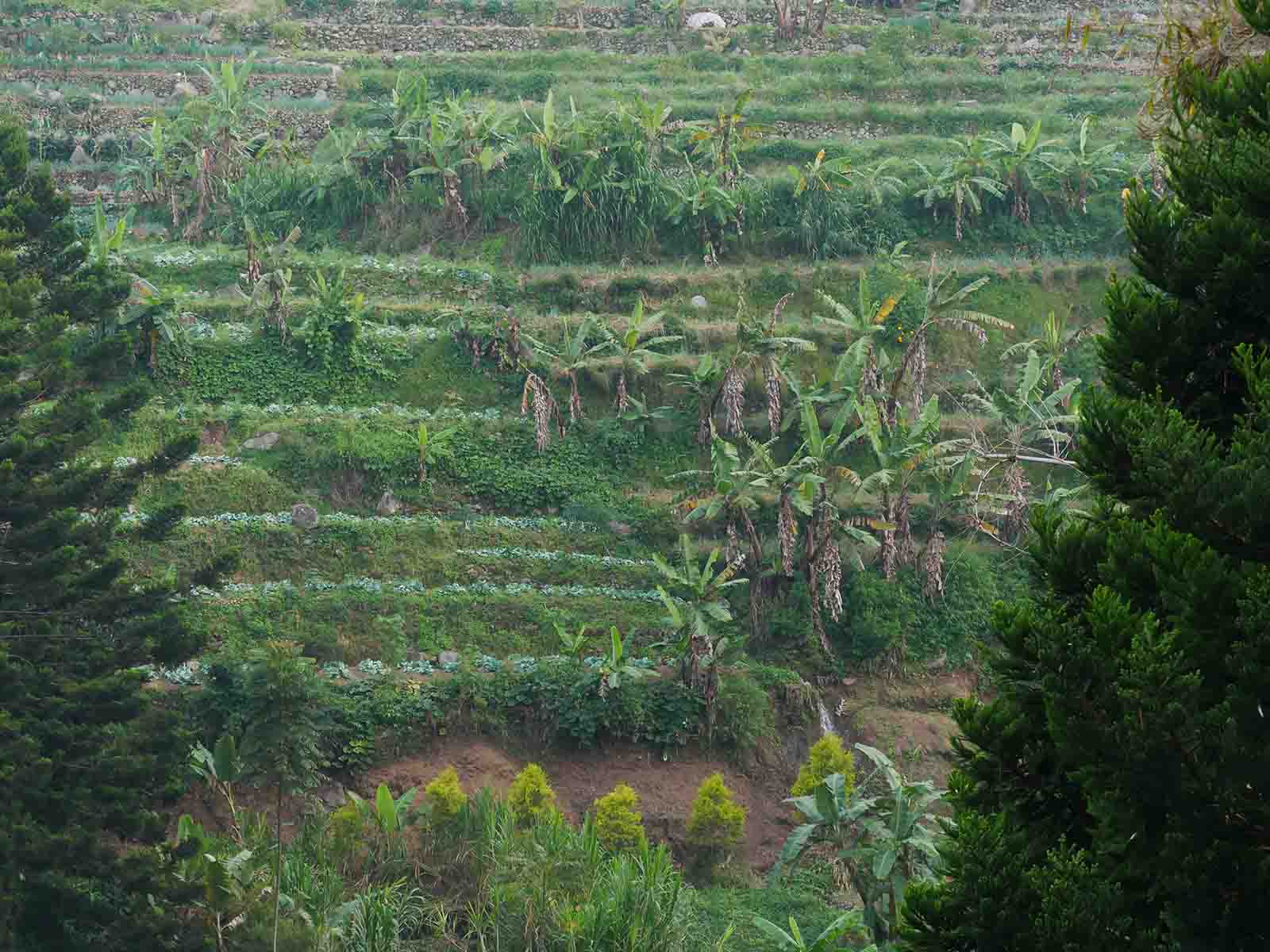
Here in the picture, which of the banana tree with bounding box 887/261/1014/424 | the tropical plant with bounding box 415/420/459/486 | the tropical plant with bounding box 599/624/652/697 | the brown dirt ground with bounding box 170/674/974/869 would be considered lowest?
the brown dirt ground with bounding box 170/674/974/869

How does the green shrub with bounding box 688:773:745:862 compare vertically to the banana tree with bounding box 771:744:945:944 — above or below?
below

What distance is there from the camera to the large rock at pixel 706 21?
28.6 meters

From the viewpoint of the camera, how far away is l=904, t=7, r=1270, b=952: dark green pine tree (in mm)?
4410

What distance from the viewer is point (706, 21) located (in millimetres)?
28734

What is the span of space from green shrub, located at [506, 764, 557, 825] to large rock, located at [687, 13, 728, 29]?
732 inches

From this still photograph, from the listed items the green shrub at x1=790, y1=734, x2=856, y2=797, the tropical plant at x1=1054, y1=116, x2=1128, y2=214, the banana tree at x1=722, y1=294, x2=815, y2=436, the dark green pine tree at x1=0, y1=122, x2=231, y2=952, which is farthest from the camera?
the tropical plant at x1=1054, y1=116, x2=1128, y2=214

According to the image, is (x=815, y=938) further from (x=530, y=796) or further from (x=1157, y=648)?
(x=1157, y=648)

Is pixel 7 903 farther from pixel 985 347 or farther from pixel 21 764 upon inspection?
pixel 985 347

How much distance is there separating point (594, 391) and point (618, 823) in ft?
22.2

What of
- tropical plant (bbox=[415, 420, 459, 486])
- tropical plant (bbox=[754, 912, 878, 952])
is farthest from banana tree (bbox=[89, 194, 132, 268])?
→ tropical plant (bbox=[754, 912, 878, 952])

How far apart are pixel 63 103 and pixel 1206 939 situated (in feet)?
78.4

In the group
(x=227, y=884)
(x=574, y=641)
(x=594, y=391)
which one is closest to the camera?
(x=227, y=884)

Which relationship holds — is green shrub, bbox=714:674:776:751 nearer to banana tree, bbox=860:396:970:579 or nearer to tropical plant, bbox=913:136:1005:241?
banana tree, bbox=860:396:970:579

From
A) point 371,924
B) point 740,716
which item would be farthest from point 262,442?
point 371,924
